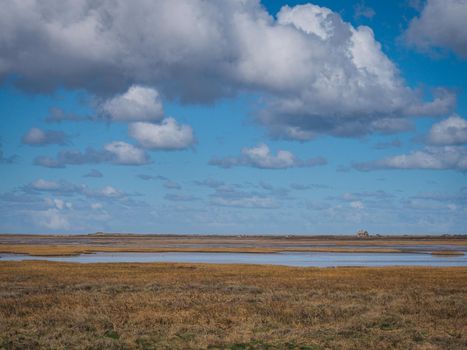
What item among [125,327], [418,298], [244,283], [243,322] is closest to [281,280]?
[244,283]

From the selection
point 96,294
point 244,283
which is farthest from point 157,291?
point 244,283

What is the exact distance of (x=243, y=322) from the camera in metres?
22.6

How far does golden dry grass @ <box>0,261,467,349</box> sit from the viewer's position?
19125mm

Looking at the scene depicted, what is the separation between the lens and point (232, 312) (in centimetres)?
2528

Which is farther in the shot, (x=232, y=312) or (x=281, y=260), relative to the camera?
(x=281, y=260)

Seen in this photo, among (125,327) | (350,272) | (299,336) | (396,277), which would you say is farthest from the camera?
(350,272)

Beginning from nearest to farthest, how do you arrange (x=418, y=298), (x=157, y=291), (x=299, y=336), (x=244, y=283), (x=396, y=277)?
(x=299, y=336) < (x=418, y=298) < (x=157, y=291) < (x=244, y=283) < (x=396, y=277)

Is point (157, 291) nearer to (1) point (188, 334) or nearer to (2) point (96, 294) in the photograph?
(2) point (96, 294)

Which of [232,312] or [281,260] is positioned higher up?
[281,260]

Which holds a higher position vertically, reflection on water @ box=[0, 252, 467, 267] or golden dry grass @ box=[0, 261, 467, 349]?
reflection on water @ box=[0, 252, 467, 267]

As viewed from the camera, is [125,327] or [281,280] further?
[281,280]

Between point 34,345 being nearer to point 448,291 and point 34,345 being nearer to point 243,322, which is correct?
point 243,322

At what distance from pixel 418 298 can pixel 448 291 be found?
182 inches

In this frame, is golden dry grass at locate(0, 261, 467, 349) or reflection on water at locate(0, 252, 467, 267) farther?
reflection on water at locate(0, 252, 467, 267)
